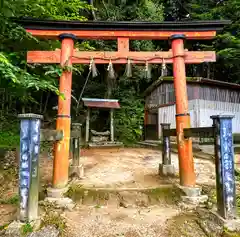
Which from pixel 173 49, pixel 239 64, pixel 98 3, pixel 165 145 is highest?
pixel 98 3

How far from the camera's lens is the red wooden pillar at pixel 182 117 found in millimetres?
4559

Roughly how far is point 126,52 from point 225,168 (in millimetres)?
3206

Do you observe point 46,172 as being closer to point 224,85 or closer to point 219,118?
point 219,118

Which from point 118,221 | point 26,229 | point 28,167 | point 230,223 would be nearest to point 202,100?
point 230,223

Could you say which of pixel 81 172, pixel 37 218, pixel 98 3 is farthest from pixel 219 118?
pixel 98 3

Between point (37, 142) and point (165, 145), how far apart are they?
3668 millimetres

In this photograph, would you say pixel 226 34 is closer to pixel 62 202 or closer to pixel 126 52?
pixel 126 52

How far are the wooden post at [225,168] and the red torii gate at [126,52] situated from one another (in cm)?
110

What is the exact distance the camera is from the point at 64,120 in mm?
4613

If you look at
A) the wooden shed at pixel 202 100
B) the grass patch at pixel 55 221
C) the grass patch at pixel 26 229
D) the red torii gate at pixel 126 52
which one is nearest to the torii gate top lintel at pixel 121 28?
the red torii gate at pixel 126 52

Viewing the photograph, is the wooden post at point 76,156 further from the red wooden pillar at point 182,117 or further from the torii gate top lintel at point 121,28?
the red wooden pillar at point 182,117

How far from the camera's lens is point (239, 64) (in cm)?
1430

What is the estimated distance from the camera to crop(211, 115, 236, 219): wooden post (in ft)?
11.0

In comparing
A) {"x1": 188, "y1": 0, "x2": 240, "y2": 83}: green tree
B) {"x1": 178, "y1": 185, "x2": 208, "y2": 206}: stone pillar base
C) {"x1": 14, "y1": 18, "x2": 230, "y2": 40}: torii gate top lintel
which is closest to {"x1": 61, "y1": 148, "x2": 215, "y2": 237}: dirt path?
{"x1": 178, "y1": 185, "x2": 208, "y2": 206}: stone pillar base
